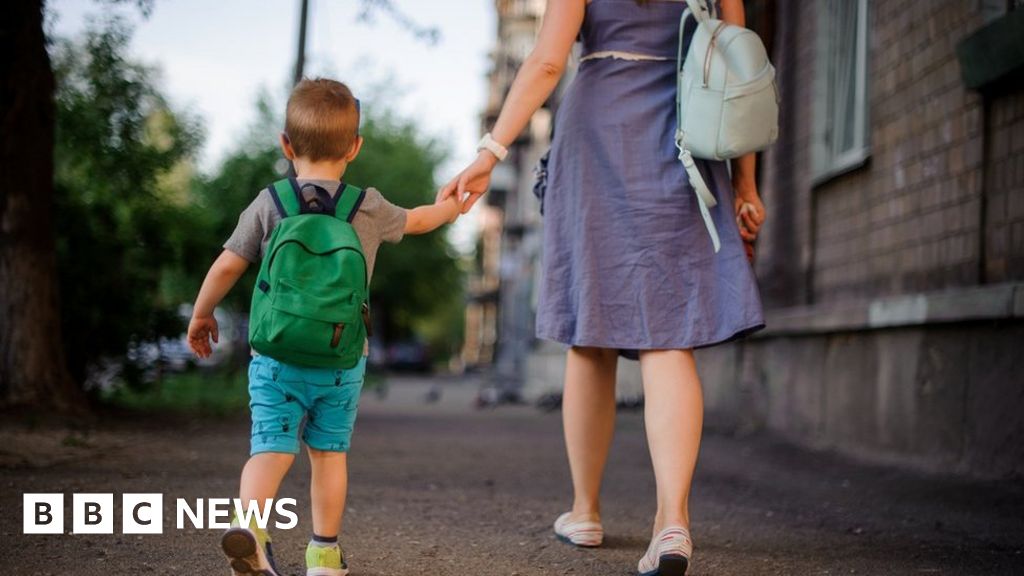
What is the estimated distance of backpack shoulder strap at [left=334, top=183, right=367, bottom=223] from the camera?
2924 mm

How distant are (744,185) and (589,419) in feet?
2.99

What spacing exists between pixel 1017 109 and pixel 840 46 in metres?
3.21

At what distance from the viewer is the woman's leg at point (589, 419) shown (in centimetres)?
376

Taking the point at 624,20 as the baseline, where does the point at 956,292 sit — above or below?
below

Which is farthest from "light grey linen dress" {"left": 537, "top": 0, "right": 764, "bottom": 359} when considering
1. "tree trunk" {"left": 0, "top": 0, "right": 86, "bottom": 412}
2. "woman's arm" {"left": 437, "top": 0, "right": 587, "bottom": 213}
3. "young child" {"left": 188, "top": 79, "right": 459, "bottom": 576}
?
"tree trunk" {"left": 0, "top": 0, "right": 86, "bottom": 412}

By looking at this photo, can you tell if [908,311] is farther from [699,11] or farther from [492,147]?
[492,147]

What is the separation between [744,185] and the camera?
3.77 meters

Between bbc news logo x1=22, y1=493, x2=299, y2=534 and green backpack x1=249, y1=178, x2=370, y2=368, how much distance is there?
1080 millimetres

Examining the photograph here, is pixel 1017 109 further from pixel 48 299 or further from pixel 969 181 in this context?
pixel 48 299

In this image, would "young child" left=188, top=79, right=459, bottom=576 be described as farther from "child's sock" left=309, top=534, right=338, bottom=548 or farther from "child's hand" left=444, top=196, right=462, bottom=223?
"child's hand" left=444, top=196, right=462, bottom=223

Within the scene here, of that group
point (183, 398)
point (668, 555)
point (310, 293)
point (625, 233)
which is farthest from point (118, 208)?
point (668, 555)

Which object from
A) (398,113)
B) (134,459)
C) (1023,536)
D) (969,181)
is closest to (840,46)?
(969,181)

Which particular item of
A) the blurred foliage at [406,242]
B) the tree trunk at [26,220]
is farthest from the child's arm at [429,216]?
the blurred foliage at [406,242]

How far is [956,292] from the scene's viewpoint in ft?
19.0
